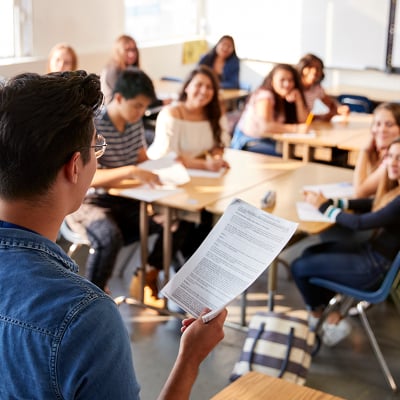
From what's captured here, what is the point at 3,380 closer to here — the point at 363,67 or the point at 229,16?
the point at 363,67

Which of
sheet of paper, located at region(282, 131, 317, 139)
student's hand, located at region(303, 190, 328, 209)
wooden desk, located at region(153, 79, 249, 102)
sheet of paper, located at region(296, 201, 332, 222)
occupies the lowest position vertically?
sheet of paper, located at region(296, 201, 332, 222)

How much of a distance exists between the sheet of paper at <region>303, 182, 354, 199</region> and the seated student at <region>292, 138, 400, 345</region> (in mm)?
172

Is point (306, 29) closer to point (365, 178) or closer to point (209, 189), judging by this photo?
point (365, 178)

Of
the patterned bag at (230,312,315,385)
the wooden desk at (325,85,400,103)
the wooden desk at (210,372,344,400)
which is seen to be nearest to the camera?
the wooden desk at (210,372,344,400)

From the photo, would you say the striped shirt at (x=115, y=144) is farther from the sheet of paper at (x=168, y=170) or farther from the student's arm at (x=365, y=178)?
the student's arm at (x=365, y=178)

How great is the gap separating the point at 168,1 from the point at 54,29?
2.21 metres

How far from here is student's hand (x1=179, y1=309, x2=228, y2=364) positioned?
147cm

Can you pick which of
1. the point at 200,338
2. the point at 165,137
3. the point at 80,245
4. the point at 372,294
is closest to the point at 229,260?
the point at 200,338

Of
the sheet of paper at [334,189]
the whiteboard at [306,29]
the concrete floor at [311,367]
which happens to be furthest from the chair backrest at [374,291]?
the whiteboard at [306,29]

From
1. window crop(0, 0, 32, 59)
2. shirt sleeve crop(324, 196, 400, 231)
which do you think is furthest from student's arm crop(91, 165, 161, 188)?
window crop(0, 0, 32, 59)

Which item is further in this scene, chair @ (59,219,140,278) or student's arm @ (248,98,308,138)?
student's arm @ (248,98,308,138)

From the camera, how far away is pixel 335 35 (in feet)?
28.0

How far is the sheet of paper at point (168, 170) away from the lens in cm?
420

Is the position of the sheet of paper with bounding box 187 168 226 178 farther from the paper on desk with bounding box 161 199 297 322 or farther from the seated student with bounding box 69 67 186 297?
the paper on desk with bounding box 161 199 297 322
